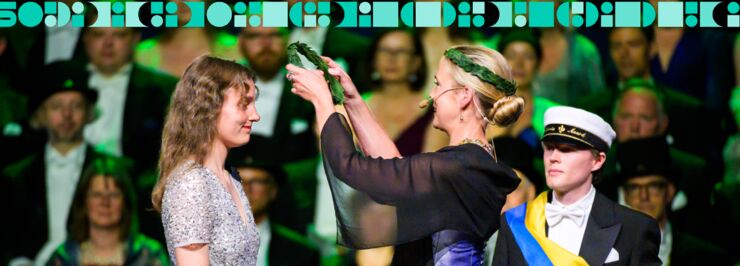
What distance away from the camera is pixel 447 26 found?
18.6 feet

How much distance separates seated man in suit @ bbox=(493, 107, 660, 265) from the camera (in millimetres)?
3740

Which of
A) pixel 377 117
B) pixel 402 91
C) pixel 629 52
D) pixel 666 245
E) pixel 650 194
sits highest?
pixel 629 52

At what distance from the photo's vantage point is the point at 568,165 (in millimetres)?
3842

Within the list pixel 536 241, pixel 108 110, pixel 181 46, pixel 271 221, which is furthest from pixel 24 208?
pixel 536 241

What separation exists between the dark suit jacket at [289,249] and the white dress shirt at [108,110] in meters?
0.89

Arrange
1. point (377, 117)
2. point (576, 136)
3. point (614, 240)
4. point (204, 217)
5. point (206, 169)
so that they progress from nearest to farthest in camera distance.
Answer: point (204, 217)
point (206, 169)
point (614, 240)
point (576, 136)
point (377, 117)

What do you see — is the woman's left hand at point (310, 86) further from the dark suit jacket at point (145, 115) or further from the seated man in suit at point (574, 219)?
the dark suit jacket at point (145, 115)

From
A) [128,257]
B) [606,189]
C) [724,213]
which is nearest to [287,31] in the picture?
[128,257]

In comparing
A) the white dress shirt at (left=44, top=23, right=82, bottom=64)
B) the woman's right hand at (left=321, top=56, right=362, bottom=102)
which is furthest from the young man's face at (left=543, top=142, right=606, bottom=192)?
the white dress shirt at (left=44, top=23, right=82, bottom=64)

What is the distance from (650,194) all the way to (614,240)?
2071 mm

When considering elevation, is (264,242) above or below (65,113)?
below

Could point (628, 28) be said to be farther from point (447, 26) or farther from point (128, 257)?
point (128, 257)

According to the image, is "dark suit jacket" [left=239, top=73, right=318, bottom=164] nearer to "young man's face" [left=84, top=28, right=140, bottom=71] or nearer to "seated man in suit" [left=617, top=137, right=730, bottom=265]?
"young man's face" [left=84, top=28, right=140, bottom=71]

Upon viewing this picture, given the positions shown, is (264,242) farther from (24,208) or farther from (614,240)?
(614,240)
